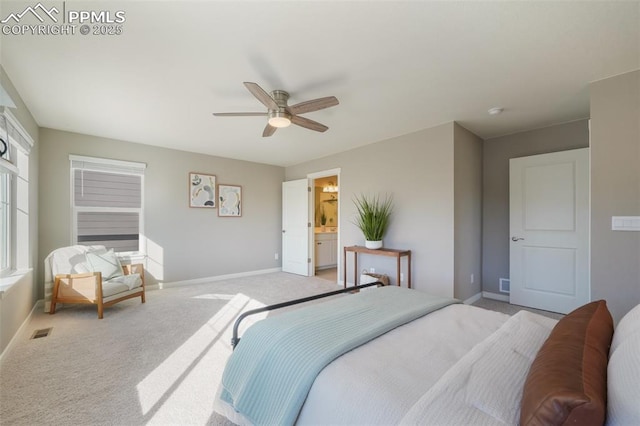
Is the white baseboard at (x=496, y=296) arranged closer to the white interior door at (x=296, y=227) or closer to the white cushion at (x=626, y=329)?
the white interior door at (x=296, y=227)

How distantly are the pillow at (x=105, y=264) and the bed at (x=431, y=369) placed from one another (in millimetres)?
2996

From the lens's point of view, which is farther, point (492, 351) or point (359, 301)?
point (359, 301)

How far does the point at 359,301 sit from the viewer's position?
179 centimetres

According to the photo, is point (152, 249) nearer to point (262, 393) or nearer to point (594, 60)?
point (262, 393)

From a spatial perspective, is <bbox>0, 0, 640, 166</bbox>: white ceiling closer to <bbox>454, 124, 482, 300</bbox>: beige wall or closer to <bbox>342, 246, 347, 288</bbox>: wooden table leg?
<bbox>454, 124, 482, 300</bbox>: beige wall

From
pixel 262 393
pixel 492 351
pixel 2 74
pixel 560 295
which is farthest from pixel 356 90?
pixel 560 295

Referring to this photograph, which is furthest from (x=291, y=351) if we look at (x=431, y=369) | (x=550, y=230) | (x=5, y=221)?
(x=550, y=230)

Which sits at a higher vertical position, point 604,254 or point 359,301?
point 604,254

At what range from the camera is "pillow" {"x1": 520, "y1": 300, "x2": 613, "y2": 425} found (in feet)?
2.09

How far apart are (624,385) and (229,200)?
17.2 feet

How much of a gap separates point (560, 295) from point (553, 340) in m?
3.12

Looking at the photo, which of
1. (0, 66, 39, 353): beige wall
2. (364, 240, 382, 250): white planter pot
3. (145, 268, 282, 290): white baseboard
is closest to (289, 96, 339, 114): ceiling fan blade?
(364, 240, 382, 250): white planter pot

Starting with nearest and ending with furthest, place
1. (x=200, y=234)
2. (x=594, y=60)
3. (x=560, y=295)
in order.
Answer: (x=594, y=60), (x=560, y=295), (x=200, y=234)

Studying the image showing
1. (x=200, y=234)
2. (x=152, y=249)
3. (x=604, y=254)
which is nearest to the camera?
(x=604, y=254)
